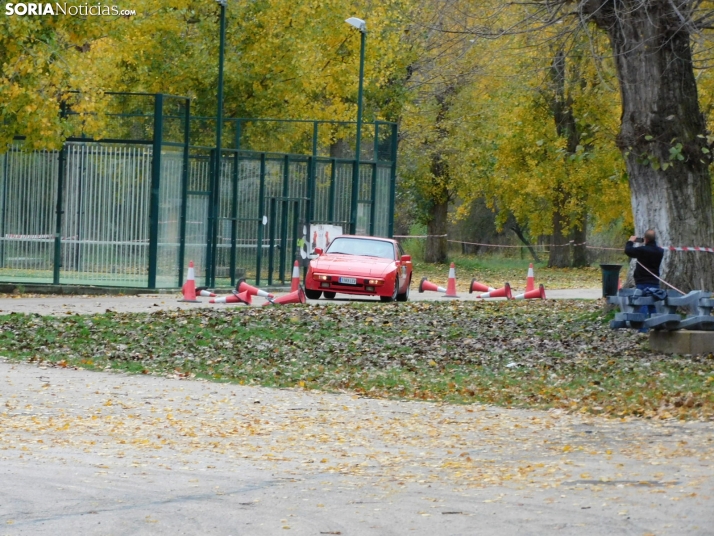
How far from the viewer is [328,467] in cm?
902

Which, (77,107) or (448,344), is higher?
(77,107)

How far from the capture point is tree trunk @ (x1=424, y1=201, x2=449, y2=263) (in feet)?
175

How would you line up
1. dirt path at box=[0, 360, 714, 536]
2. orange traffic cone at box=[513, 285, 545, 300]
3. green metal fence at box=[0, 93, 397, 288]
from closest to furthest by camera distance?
1. dirt path at box=[0, 360, 714, 536]
2. green metal fence at box=[0, 93, 397, 288]
3. orange traffic cone at box=[513, 285, 545, 300]

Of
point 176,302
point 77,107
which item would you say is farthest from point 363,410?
point 77,107

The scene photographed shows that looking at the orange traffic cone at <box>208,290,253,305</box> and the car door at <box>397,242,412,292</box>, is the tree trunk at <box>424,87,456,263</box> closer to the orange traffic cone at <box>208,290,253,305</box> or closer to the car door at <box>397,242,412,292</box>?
the car door at <box>397,242,412,292</box>

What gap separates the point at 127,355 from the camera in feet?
53.1

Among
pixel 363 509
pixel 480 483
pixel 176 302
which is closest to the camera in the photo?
pixel 363 509

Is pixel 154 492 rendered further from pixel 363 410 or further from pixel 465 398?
pixel 465 398

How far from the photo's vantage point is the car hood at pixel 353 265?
85.9ft

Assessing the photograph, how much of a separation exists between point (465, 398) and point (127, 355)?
4.84 meters

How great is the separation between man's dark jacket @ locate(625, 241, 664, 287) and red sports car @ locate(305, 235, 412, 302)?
27.9 ft

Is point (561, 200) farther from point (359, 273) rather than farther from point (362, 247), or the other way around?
point (359, 273)

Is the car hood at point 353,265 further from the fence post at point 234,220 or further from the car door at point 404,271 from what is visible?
the fence post at point 234,220

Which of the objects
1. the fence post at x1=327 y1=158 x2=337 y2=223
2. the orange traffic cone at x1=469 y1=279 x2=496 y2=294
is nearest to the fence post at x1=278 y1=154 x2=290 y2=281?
the fence post at x1=327 y1=158 x2=337 y2=223
